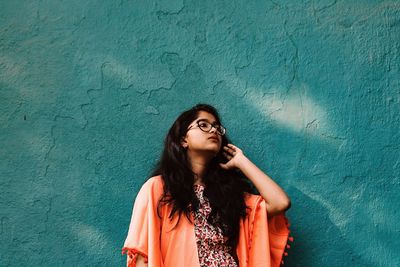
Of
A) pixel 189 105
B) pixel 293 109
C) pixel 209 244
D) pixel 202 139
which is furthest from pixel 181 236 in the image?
pixel 293 109

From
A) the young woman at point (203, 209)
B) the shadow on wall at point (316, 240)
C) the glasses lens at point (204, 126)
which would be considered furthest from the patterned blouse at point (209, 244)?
the shadow on wall at point (316, 240)

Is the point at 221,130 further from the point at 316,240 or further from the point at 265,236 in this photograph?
the point at 316,240

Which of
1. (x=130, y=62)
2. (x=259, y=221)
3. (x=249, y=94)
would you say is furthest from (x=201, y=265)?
(x=130, y=62)

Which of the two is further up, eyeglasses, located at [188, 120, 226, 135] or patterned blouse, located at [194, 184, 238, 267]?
eyeglasses, located at [188, 120, 226, 135]

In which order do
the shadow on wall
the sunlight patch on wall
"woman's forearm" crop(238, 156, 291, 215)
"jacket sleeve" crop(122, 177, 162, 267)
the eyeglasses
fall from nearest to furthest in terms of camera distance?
"jacket sleeve" crop(122, 177, 162, 267) → "woman's forearm" crop(238, 156, 291, 215) → the eyeglasses → the shadow on wall → the sunlight patch on wall

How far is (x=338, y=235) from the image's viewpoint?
3010mm

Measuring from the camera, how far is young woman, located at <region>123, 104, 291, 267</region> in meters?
2.58

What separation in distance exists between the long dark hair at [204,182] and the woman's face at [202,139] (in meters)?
0.05

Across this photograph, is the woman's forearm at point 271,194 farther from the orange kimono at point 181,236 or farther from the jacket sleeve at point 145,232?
the jacket sleeve at point 145,232

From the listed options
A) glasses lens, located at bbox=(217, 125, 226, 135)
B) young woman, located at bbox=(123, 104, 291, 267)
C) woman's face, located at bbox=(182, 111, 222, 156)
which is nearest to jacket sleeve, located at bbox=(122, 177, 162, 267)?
young woman, located at bbox=(123, 104, 291, 267)

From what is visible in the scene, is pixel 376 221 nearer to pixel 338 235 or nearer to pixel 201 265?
pixel 338 235

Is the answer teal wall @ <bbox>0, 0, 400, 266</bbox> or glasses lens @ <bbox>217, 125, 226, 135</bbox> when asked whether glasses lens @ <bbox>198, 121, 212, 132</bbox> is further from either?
teal wall @ <bbox>0, 0, 400, 266</bbox>

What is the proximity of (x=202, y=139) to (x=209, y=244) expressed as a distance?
54cm

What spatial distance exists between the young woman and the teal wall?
0.27 metres
